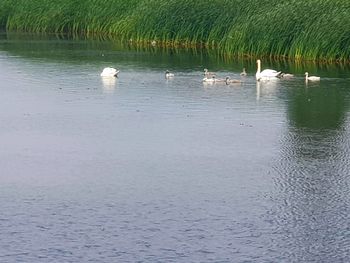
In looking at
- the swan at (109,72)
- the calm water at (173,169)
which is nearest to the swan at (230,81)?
the calm water at (173,169)

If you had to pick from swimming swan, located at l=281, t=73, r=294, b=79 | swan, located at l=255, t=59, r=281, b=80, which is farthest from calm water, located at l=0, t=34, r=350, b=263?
swimming swan, located at l=281, t=73, r=294, b=79

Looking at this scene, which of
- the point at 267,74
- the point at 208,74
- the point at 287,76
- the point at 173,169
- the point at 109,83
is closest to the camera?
the point at 173,169

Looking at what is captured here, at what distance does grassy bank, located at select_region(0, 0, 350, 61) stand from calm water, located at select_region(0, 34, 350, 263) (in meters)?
1.22

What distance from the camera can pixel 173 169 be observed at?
1444cm

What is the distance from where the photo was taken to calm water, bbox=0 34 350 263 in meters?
11.2

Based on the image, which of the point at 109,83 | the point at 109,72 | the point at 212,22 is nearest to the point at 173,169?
the point at 109,83

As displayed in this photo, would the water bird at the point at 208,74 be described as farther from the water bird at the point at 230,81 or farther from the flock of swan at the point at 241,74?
the water bird at the point at 230,81

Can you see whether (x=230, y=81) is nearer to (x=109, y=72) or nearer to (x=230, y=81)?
(x=230, y=81)

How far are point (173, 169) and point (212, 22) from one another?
14.8 meters

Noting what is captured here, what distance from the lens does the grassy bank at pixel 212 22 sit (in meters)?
24.9

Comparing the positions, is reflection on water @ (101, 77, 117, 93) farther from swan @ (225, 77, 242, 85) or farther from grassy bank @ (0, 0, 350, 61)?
grassy bank @ (0, 0, 350, 61)

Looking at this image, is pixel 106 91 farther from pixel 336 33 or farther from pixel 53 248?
pixel 53 248

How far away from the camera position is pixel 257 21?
2606cm

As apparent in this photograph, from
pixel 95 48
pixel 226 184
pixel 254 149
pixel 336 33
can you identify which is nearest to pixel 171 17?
pixel 95 48
